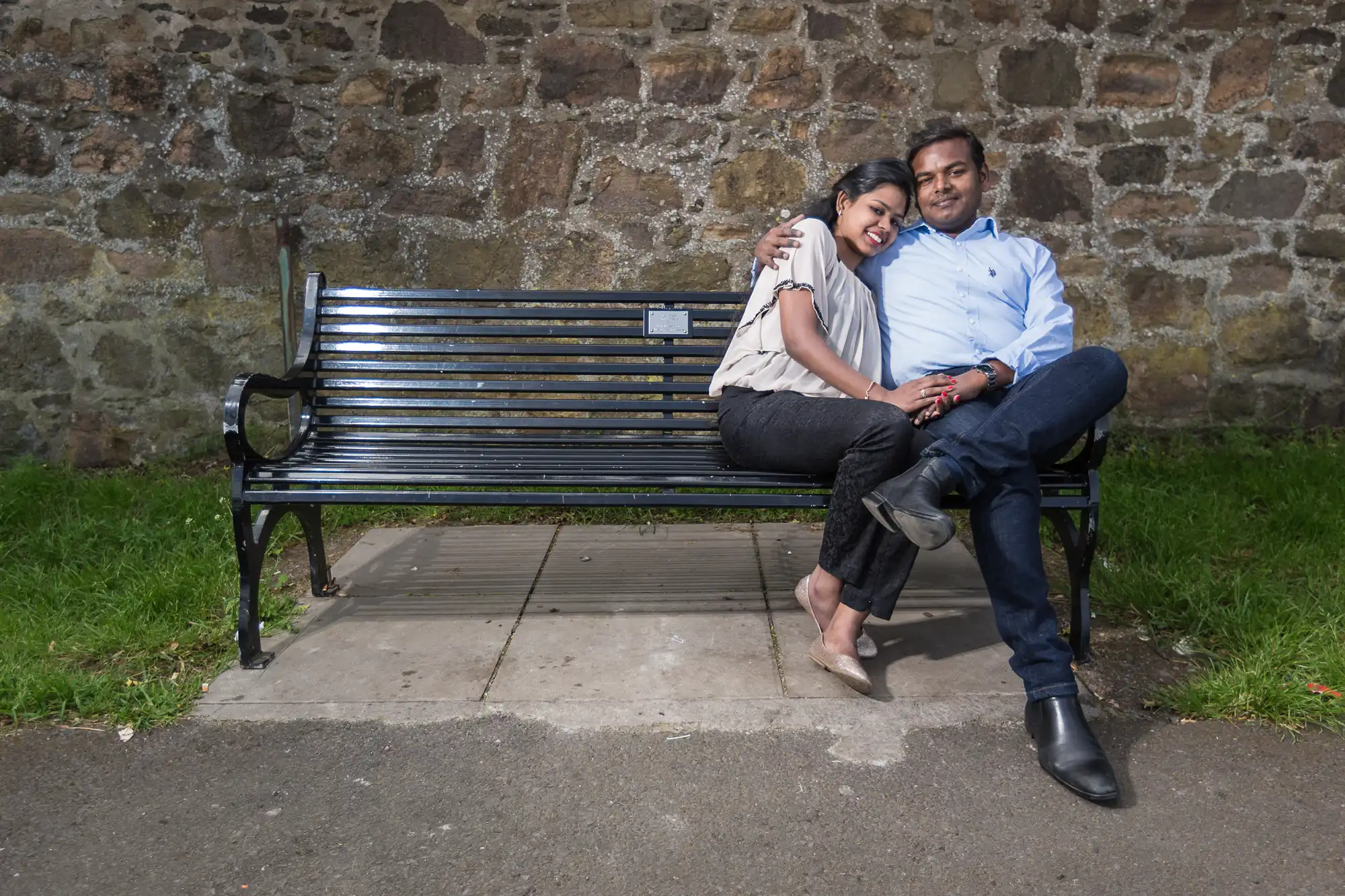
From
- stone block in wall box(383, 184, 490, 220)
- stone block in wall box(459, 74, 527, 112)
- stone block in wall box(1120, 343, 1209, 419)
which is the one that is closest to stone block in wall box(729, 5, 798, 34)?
stone block in wall box(459, 74, 527, 112)

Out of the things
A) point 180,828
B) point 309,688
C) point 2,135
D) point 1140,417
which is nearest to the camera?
point 180,828

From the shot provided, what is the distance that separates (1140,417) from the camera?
506cm

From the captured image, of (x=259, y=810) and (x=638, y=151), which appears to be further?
(x=638, y=151)

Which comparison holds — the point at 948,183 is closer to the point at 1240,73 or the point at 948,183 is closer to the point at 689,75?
the point at 689,75

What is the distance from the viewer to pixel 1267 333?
502 cm

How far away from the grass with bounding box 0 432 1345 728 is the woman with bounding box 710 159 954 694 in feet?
2.84

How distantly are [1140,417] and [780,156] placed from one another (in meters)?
2.07

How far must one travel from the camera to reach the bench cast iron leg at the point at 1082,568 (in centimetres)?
293

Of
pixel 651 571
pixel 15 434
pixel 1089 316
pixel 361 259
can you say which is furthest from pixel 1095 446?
pixel 15 434

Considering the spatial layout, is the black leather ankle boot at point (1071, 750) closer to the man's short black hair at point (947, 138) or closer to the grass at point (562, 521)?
the grass at point (562, 521)

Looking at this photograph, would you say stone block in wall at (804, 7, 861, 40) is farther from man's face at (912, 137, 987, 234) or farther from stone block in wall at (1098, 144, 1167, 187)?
man's face at (912, 137, 987, 234)

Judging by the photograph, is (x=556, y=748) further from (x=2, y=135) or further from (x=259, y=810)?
(x=2, y=135)

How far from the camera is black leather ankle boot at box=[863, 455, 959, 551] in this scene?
242 centimetres

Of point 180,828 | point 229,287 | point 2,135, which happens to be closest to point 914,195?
point 180,828
